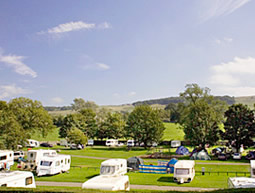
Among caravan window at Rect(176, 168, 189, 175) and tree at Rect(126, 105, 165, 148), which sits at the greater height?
tree at Rect(126, 105, 165, 148)

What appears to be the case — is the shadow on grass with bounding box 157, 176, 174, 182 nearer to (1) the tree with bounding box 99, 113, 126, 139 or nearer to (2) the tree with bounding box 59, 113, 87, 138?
(1) the tree with bounding box 99, 113, 126, 139

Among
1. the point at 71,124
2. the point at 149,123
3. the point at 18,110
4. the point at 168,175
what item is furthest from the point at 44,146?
the point at 168,175

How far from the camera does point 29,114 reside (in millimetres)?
51344

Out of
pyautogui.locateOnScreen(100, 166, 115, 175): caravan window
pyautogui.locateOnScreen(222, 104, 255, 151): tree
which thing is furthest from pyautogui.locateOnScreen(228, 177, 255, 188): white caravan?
pyautogui.locateOnScreen(222, 104, 255, 151): tree

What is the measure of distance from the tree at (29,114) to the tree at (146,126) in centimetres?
2040

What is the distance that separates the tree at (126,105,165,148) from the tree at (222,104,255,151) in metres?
18.3

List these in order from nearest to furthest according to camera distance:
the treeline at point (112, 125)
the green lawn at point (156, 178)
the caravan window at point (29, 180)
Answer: the caravan window at point (29, 180) → the green lawn at point (156, 178) → the treeline at point (112, 125)

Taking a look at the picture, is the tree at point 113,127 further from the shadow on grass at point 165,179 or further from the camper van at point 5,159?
the shadow on grass at point 165,179

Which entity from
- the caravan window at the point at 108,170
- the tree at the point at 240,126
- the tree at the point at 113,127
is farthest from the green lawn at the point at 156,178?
the tree at the point at 113,127

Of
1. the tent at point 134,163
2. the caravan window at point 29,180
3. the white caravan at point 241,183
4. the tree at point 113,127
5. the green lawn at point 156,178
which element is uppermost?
the tree at point 113,127

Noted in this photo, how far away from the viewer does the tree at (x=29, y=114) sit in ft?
164

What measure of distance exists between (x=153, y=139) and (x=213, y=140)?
664 inches

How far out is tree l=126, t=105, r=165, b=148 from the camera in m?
60.4

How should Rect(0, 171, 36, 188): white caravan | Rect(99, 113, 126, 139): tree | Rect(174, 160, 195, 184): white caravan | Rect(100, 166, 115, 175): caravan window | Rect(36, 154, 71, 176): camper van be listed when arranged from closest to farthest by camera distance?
Rect(0, 171, 36, 188): white caravan, Rect(174, 160, 195, 184): white caravan, Rect(100, 166, 115, 175): caravan window, Rect(36, 154, 71, 176): camper van, Rect(99, 113, 126, 139): tree
